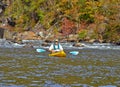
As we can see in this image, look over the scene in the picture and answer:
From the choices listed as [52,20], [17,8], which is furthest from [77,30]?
[17,8]

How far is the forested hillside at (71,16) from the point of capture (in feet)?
344

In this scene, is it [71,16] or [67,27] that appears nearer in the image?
[67,27]

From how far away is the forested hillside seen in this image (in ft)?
344

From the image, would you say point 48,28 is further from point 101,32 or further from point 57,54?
point 57,54

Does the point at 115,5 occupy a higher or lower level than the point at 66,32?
higher

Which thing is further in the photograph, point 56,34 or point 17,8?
point 17,8

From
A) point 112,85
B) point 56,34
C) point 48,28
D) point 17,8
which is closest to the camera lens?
point 112,85

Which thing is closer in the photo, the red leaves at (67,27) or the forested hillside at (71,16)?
the forested hillside at (71,16)

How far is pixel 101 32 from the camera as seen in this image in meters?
104

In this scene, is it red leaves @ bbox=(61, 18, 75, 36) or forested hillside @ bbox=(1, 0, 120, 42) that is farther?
red leaves @ bbox=(61, 18, 75, 36)

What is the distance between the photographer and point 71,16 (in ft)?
402

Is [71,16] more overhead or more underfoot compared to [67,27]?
more overhead

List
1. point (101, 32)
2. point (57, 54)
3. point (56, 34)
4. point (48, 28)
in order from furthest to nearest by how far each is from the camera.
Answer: point (48, 28) → point (56, 34) → point (101, 32) → point (57, 54)

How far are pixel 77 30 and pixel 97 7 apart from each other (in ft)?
32.0
